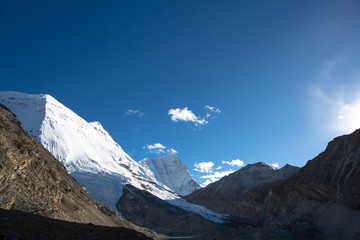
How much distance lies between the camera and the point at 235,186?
10569 cm

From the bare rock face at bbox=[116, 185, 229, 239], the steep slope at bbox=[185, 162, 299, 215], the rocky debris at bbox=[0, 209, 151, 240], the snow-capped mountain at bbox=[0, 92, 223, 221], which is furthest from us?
the snow-capped mountain at bbox=[0, 92, 223, 221]

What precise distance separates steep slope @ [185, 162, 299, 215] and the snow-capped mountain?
6717mm

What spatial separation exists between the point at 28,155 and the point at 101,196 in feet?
213

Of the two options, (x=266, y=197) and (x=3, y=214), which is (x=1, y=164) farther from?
(x=266, y=197)

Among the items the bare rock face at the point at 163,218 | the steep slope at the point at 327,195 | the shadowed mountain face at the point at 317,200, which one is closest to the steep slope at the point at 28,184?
the bare rock face at the point at 163,218

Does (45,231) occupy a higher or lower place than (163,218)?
higher

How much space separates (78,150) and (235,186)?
79.9 meters

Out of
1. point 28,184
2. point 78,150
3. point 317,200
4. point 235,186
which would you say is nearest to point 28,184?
point 28,184

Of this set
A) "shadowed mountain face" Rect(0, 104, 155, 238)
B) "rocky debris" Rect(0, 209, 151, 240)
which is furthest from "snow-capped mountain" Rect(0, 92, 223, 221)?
"rocky debris" Rect(0, 209, 151, 240)

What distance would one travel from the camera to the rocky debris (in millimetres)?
12109

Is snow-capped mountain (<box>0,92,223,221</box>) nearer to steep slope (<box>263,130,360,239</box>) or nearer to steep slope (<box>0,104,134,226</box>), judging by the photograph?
steep slope (<box>263,130,360,239</box>)

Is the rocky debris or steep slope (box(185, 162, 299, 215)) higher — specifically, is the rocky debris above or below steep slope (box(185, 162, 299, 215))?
below

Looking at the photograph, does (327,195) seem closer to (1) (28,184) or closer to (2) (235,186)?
(2) (235,186)

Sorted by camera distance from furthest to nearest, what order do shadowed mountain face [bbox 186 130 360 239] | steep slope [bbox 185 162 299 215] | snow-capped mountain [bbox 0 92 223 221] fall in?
snow-capped mountain [bbox 0 92 223 221], steep slope [bbox 185 162 299 215], shadowed mountain face [bbox 186 130 360 239]
